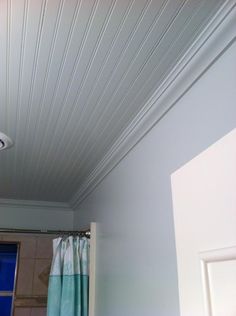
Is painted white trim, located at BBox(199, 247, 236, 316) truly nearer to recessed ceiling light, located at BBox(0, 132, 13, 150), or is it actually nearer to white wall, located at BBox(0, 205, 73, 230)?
recessed ceiling light, located at BBox(0, 132, 13, 150)

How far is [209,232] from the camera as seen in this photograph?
707mm

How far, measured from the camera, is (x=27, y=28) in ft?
3.60

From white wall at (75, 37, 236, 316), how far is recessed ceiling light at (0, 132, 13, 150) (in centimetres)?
70

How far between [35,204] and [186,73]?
252cm

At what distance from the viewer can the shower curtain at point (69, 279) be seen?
2.17 metres

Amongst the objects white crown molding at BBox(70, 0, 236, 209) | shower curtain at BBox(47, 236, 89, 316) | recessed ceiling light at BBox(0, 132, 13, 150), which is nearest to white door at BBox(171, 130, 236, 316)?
white crown molding at BBox(70, 0, 236, 209)

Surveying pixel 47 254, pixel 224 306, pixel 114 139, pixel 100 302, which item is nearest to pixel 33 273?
pixel 47 254

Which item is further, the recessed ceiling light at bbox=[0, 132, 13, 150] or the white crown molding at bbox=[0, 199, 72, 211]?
the white crown molding at bbox=[0, 199, 72, 211]

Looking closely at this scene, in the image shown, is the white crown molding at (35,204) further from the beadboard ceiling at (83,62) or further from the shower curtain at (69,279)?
the beadboard ceiling at (83,62)

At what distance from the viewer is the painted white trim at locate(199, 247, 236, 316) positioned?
0.63 metres

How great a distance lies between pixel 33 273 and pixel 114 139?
1.85m

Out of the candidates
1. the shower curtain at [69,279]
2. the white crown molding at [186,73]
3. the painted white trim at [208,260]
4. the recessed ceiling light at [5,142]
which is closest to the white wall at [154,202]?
the white crown molding at [186,73]

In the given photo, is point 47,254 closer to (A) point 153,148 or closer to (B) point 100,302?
(B) point 100,302

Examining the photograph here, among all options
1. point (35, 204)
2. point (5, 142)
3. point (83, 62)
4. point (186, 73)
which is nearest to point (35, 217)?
point (35, 204)
